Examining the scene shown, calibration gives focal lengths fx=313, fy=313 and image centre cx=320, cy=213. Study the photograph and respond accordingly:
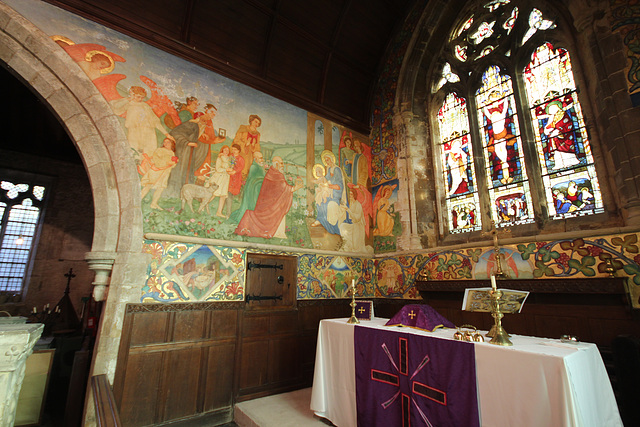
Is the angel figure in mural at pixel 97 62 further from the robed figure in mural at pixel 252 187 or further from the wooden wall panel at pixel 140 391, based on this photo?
the wooden wall panel at pixel 140 391

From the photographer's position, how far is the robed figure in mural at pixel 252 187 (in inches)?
205

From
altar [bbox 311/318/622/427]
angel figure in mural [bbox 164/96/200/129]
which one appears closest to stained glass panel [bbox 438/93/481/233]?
altar [bbox 311/318/622/427]

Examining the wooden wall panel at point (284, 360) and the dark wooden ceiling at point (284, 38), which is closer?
the dark wooden ceiling at point (284, 38)

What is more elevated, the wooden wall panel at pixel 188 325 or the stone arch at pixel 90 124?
the stone arch at pixel 90 124

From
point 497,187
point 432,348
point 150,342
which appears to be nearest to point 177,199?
point 150,342

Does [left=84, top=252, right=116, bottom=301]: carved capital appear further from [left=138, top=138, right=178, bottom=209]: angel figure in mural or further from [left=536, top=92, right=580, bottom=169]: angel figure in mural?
[left=536, top=92, right=580, bottom=169]: angel figure in mural

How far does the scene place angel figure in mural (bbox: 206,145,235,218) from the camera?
506 centimetres

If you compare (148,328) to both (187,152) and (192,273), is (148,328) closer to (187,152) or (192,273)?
(192,273)

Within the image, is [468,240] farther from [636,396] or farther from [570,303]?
[636,396]

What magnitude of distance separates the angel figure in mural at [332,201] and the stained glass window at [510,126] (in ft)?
6.96

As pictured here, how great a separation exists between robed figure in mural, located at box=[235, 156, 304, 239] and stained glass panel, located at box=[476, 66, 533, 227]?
3.52 metres

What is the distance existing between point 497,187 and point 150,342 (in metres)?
5.86

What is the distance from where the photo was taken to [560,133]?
15.6ft

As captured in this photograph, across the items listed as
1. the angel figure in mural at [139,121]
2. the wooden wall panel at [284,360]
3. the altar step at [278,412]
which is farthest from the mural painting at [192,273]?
the altar step at [278,412]
